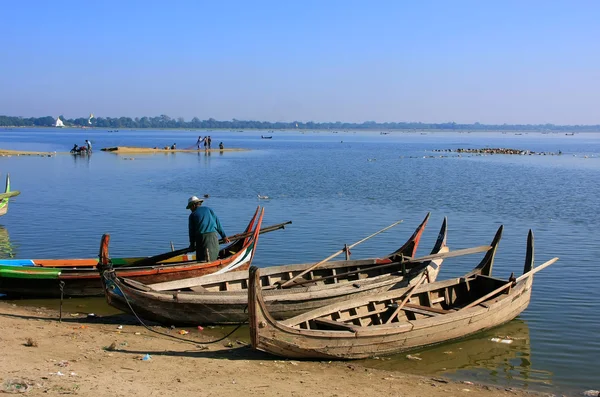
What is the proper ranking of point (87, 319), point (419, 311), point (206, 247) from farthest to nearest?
point (206, 247) < point (87, 319) < point (419, 311)

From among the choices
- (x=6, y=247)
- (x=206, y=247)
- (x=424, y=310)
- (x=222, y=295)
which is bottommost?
(x=6, y=247)

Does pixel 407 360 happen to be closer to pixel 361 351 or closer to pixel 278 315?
pixel 361 351

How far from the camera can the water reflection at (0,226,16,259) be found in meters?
18.6

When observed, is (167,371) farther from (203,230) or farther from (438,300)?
(438,300)

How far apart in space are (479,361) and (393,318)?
1.64 meters

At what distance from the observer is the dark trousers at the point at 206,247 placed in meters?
13.8

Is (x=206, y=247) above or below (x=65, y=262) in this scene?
above

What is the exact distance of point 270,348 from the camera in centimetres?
965

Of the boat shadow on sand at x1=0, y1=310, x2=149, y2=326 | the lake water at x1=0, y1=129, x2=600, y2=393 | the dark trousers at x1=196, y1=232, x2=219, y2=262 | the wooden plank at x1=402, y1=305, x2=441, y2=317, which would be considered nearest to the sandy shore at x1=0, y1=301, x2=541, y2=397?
the boat shadow on sand at x1=0, y1=310, x2=149, y2=326

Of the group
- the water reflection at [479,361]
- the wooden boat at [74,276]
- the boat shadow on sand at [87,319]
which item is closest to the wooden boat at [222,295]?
the boat shadow on sand at [87,319]

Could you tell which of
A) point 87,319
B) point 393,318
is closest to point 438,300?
point 393,318

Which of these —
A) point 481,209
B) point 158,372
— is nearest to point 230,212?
point 481,209

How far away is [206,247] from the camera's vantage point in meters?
13.9

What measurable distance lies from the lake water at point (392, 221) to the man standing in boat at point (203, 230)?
4.12 m
